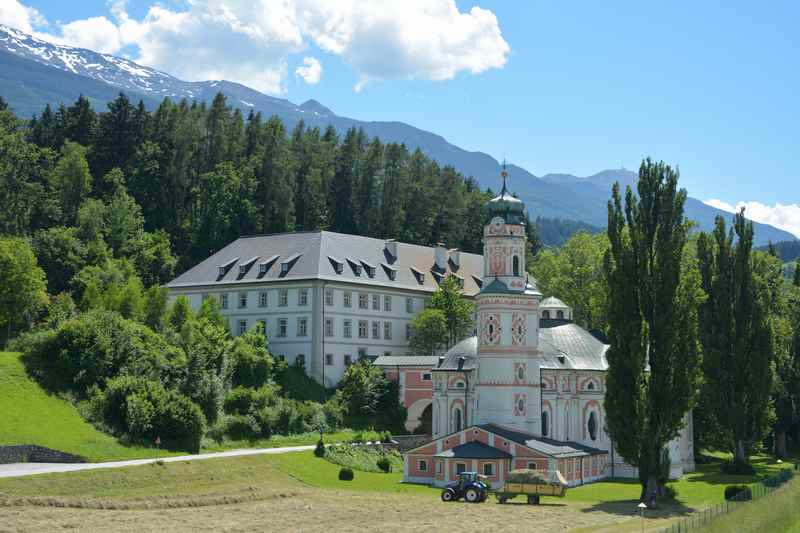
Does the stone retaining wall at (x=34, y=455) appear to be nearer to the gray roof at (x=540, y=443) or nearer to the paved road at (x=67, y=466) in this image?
the paved road at (x=67, y=466)

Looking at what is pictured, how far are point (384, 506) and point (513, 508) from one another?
692 cm

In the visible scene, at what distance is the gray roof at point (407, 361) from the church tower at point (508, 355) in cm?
1571

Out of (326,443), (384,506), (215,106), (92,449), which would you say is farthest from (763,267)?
(215,106)

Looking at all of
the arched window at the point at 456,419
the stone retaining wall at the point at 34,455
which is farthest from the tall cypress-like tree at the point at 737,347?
the stone retaining wall at the point at 34,455

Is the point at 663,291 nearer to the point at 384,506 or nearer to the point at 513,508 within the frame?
the point at 513,508

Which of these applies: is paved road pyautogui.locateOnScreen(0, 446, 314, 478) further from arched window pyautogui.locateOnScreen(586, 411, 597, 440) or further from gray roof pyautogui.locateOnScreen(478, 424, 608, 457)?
arched window pyautogui.locateOnScreen(586, 411, 597, 440)

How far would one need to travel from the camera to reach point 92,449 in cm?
5625

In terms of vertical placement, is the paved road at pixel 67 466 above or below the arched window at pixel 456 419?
below

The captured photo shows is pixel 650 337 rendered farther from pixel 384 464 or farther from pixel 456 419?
pixel 456 419

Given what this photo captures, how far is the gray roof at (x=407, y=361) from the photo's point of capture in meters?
87.1

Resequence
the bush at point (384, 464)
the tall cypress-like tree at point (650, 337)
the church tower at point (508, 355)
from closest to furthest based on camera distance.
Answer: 1. the tall cypress-like tree at point (650, 337)
2. the church tower at point (508, 355)
3. the bush at point (384, 464)

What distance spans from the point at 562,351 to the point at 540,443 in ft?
37.9

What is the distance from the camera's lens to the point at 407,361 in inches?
Answer: 3457

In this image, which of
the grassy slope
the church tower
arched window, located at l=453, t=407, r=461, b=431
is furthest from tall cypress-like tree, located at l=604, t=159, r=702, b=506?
the grassy slope
